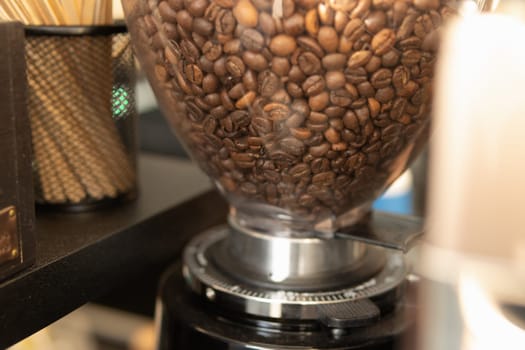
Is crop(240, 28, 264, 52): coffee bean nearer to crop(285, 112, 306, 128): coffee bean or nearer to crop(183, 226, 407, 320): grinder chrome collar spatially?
crop(285, 112, 306, 128): coffee bean

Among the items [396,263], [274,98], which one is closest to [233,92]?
[274,98]

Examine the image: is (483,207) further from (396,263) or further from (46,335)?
(46,335)

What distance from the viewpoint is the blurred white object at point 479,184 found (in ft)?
1.76

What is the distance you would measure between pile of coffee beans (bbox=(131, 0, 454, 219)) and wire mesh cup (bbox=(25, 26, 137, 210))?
0.08 metres

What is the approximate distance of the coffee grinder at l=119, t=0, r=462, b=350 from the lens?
1.46 ft

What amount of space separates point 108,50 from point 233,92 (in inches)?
6.8

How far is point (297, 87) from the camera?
0.46 metres

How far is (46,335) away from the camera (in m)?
0.73

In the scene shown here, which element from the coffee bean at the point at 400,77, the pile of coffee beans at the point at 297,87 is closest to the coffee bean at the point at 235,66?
the pile of coffee beans at the point at 297,87

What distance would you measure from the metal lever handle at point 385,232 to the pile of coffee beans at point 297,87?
30 millimetres

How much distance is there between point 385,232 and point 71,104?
28cm

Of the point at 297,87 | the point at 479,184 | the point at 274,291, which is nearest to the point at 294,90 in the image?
the point at 297,87

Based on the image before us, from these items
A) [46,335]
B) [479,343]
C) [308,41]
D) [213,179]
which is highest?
[308,41]

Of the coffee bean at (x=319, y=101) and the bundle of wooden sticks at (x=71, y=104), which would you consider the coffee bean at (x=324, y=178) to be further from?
the bundle of wooden sticks at (x=71, y=104)
